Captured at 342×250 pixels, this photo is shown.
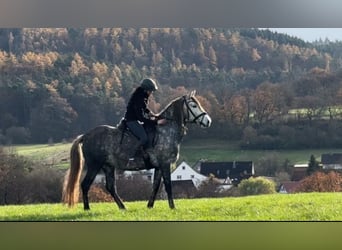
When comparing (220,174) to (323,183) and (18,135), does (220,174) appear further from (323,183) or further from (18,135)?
(18,135)

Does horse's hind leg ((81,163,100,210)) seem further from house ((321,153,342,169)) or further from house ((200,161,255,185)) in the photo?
house ((321,153,342,169))

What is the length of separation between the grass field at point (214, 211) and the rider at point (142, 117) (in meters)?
0.47

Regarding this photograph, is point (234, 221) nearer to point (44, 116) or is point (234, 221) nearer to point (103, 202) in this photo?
point (103, 202)

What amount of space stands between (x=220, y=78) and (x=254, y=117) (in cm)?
48

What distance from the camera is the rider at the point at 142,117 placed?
9.91m

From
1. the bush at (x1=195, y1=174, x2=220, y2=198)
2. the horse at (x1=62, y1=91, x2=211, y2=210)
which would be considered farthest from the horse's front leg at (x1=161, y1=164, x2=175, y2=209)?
the bush at (x1=195, y1=174, x2=220, y2=198)

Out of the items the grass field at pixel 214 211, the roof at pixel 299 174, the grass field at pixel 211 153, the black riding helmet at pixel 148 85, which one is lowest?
the grass field at pixel 214 211

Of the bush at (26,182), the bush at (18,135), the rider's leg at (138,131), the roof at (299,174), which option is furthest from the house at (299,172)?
the bush at (18,135)

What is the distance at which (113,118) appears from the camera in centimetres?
1008

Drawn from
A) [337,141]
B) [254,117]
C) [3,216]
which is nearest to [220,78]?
[254,117]

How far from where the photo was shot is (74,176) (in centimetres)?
1010

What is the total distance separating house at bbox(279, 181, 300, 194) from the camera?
32.9 feet

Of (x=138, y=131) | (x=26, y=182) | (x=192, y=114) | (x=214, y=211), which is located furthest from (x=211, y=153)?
(x=26, y=182)

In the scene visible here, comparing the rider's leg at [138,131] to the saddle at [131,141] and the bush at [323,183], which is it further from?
the bush at [323,183]
